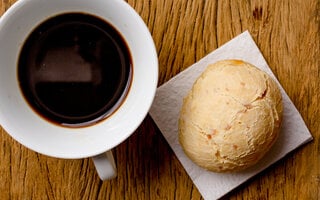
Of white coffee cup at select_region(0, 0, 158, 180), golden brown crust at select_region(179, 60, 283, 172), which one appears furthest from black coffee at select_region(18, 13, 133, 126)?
golden brown crust at select_region(179, 60, 283, 172)

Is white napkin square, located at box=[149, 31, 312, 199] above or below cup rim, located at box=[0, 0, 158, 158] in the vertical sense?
below

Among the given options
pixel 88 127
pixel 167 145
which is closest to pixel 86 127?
pixel 88 127

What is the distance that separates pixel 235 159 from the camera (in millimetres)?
943

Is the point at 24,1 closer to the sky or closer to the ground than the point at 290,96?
closer to the sky

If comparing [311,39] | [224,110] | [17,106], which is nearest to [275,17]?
[311,39]

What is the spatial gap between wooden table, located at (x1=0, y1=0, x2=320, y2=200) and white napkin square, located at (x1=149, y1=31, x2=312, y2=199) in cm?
1

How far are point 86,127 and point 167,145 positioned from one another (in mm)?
146

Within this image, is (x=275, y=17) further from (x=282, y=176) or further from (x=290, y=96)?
(x=282, y=176)

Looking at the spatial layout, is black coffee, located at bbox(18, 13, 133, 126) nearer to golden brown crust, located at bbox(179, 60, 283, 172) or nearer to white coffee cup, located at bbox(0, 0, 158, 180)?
white coffee cup, located at bbox(0, 0, 158, 180)

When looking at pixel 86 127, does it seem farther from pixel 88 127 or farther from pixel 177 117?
pixel 177 117

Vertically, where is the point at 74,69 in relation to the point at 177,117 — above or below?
above

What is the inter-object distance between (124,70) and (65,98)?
0.09 meters

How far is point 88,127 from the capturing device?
3.00ft

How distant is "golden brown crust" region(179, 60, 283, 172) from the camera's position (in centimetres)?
93
